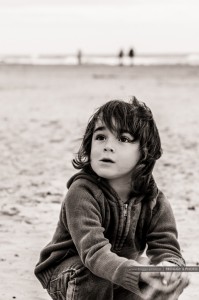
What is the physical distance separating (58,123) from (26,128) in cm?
66

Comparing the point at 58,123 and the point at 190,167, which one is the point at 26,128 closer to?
the point at 58,123

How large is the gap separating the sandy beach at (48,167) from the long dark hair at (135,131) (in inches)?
13.9

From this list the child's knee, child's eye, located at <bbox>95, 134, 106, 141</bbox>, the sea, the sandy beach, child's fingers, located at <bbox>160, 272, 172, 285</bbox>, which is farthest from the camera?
the sea

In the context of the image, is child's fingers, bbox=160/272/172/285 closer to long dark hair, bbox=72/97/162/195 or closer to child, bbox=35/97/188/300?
child, bbox=35/97/188/300

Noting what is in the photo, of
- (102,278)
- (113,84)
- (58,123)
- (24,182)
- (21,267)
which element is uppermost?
(102,278)

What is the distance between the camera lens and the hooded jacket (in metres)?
2.48

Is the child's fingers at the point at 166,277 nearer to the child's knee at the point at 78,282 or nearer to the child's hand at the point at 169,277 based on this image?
the child's hand at the point at 169,277

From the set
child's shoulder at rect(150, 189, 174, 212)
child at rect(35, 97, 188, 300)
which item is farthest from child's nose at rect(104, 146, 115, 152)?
child's shoulder at rect(150, 189, 174, 212)

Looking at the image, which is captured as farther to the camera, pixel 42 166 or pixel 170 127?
pixel 170 127

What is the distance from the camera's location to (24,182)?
19.9 ft

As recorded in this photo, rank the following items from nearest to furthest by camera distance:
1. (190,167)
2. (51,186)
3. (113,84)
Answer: (51,186) → (190,167) → (113,84)

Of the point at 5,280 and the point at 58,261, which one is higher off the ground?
the point at 58,261

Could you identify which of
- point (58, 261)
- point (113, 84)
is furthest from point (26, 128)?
point (113, 84)

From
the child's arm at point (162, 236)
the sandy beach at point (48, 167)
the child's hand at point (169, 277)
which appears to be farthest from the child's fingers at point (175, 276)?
the sandy beach at point (48, 167)
